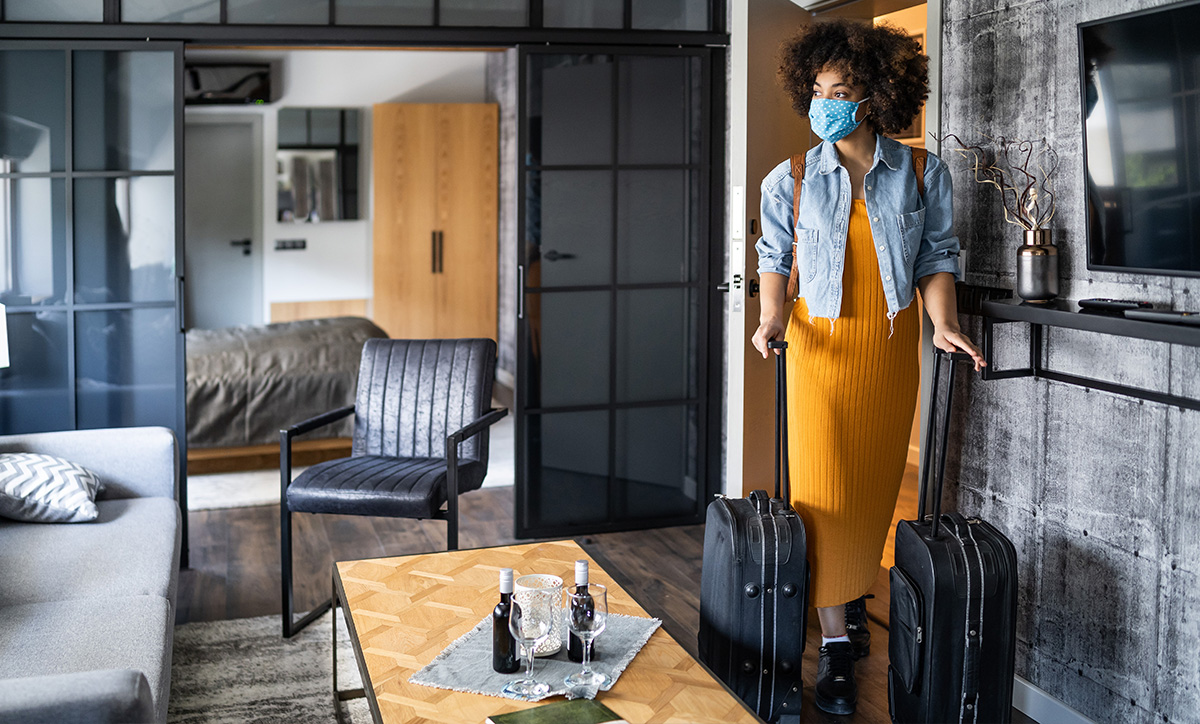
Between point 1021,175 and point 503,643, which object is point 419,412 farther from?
point 1021,175

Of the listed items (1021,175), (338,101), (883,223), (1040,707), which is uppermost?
(338,101)

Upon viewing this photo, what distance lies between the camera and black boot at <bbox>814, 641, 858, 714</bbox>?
2.71 m

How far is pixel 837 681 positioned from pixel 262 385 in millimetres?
3430

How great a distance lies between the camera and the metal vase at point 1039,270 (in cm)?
247

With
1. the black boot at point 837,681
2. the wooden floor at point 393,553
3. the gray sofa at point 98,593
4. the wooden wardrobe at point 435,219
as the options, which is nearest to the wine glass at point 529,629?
the gray sofa at point 98,593

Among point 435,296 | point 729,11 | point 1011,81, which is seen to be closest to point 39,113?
point 729,11

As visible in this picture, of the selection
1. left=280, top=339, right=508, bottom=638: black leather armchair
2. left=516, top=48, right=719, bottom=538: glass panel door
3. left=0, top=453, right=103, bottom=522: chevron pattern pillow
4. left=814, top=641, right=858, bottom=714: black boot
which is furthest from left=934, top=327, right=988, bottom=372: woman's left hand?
left=0, top=453, right=103, bottom=522: chevron pattern pillow

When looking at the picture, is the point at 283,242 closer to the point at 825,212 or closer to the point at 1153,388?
the point at 825,212

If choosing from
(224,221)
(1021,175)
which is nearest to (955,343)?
(1021,175)

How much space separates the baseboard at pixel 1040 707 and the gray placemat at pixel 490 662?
44.9 inches

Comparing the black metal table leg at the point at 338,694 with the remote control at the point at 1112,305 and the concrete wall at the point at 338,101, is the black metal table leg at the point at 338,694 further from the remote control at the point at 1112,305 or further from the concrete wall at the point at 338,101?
the concrete wall at the point at 338,101

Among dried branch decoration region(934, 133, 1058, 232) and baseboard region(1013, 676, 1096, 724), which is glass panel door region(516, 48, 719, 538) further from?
baseboard region(1013, 676, 1096, 724)

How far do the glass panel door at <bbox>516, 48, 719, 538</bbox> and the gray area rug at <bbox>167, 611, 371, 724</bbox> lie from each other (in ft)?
4.13

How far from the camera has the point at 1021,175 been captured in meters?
2.65
